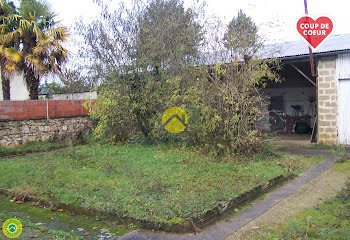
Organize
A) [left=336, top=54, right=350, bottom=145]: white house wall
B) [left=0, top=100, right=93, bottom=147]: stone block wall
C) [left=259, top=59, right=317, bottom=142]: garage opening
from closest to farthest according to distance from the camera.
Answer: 1. [left=336, top=54, right=350, bottom=145]: white house wall
2. [left=0, top=100, right=93, bottom=147]: stone block wall
3. [left=259, top=59, right=317, bottom=142]: garage opening

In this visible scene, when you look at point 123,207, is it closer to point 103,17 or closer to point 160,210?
point 160,210

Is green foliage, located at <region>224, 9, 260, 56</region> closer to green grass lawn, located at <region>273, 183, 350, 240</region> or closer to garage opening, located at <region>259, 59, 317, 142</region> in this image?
green grass lawn, located at <region>273, 183, 350, 240</region>

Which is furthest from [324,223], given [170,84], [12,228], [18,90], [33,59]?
[18,90]

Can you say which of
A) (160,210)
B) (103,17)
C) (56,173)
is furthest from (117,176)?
(103,17)

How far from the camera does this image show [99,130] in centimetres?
1230

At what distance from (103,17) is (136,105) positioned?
3366mm

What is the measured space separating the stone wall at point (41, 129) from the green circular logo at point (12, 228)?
8010 millimetres

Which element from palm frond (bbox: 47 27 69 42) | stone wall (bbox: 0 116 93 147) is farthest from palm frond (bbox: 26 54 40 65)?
stone wall (bbox: 0 116 93 147)

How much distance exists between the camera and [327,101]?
11.8 meters

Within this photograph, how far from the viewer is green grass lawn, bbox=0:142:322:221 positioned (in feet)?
17.6

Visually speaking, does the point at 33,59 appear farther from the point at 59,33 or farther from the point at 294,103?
the point at 294,103

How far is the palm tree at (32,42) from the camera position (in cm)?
1424

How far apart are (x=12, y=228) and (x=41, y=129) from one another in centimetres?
927

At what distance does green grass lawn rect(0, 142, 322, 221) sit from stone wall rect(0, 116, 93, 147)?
2485mm
